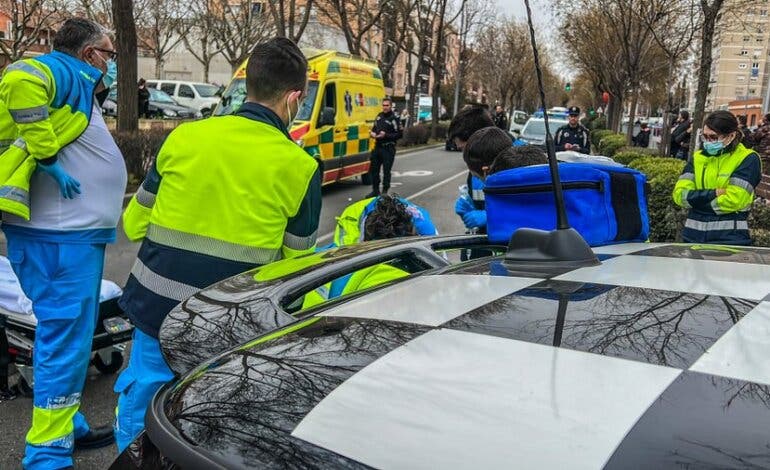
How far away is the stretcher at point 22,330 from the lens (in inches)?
146

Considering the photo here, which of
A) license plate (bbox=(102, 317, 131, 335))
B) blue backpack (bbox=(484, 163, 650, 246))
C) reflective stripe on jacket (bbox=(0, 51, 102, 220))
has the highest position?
reflective stripe on jacket (bbox=(0, 51, 102, 220))

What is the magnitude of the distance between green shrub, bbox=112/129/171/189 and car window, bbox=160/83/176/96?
851 inches

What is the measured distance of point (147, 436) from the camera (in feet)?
3.98

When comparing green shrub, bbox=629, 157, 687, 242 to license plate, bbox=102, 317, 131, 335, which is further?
green shrub, bbox=629, 157, 687, 242

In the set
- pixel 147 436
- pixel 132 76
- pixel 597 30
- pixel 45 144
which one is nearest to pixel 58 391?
pixel 45 144

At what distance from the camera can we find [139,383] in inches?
88.8

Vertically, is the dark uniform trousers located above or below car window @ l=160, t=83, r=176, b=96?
below

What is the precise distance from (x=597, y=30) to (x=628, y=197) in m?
25.7

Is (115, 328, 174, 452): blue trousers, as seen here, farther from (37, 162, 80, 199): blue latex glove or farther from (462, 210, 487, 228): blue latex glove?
(462, 210, 487, 228): blue latex glove

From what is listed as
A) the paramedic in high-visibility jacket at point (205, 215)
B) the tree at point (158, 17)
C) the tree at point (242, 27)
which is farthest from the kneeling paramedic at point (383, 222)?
the tree at point (242, 27)

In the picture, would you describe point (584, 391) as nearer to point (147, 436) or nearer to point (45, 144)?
point (147, 436)

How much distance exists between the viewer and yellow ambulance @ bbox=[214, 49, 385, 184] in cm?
1166

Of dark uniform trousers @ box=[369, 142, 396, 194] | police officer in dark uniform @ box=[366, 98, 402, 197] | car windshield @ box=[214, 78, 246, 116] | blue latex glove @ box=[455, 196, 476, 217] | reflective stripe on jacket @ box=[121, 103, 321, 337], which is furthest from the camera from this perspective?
dark uniform trousers @ box=[369, 142, 396, 194]

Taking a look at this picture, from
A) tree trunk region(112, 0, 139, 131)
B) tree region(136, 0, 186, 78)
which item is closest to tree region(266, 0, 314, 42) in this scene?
tree trunk region(112, 0, 139, 131)
